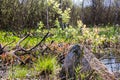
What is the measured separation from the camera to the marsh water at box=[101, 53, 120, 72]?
31.4 feet

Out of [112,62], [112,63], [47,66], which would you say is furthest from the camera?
[112,62]

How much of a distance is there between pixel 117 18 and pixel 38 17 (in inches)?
211

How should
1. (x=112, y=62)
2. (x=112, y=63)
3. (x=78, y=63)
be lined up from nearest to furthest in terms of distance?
(x=78, y=63) → (x=112, y=63) → (x=112, y=62)

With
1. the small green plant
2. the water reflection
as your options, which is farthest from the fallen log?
the water reflection

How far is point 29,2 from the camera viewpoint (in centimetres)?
1867

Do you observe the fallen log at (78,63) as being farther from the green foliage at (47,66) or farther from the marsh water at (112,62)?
the marsh water at (112,62)

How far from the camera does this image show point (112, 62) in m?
10.5

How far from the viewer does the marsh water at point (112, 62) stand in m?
9.58

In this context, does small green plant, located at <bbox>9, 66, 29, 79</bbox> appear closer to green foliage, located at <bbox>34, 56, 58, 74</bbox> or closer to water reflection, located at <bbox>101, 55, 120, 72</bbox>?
green foliage, located at <bbox>34, 56, 58, 74</bbox>

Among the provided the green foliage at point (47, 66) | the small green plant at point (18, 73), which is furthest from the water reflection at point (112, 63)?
the small green plant at point (18, 73)

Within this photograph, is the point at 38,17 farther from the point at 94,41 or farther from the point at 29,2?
the point at 94,41

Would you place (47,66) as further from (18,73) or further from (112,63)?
(112,63)

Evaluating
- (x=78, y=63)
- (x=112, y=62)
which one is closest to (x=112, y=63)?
(x=112, y=62)

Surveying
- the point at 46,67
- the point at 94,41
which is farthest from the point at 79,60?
the point at 94,41
